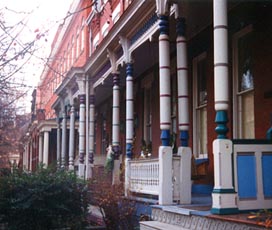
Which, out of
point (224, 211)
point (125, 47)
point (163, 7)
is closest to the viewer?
point (224, 211)

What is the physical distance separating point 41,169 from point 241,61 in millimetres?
5165

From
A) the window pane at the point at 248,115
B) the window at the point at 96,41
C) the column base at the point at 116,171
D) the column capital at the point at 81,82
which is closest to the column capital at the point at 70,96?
the column capital at the point at 81,82

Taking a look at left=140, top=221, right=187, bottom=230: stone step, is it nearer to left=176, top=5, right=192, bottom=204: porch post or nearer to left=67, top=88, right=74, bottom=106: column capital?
left=176, top=5, right=192, bottom=204: porch post

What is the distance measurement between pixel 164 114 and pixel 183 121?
406 mm

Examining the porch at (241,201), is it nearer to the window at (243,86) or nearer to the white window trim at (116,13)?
the window at (243,86)

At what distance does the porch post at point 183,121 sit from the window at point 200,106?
8.37ft

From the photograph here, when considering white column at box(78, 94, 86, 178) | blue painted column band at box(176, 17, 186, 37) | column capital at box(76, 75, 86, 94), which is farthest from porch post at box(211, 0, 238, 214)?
white column at box(78, 94, 86, 178)

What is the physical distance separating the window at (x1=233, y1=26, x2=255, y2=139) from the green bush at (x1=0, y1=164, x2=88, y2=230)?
152 inches

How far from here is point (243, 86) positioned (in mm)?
10328

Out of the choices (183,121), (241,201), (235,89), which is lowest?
(241,201)

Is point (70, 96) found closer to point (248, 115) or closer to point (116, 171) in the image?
point (116, 171)

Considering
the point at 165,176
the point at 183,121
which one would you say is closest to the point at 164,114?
the point at 183,121

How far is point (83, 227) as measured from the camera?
34.3 feet

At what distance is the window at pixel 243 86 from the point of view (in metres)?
10.1
